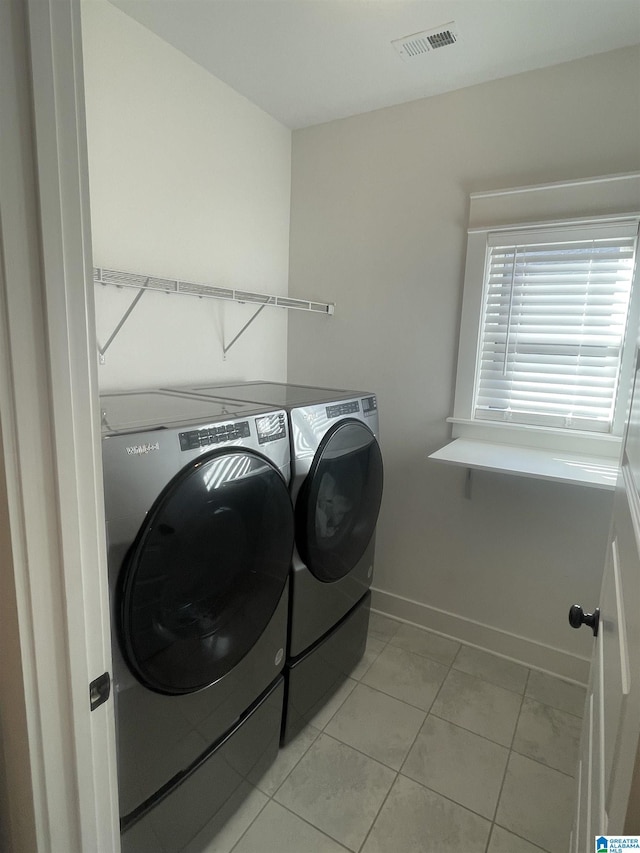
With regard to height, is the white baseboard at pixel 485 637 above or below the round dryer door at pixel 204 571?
below

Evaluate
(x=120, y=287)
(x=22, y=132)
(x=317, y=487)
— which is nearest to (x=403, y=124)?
(x=120, y=287)

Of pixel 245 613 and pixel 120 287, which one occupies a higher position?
pixel 120 287

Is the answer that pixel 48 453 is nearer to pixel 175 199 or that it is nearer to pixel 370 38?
pixel 175 199

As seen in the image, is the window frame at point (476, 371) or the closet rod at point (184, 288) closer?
the closet rod at point (184, 288)

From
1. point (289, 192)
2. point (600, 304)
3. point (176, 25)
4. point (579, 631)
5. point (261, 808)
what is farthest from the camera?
point (289, 192)

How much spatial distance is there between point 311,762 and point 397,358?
5.63ft

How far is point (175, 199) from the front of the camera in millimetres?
1814

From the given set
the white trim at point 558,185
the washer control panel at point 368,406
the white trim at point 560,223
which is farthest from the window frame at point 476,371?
the washer control panel at point 368,406

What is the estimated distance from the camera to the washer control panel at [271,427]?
127 cm

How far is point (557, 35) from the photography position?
5.29 feet

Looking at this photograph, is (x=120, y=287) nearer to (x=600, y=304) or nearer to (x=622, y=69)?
(x=600, y=304)

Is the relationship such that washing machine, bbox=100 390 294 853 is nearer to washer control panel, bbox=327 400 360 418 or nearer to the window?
washer control panel, bbox=327 400 360 418

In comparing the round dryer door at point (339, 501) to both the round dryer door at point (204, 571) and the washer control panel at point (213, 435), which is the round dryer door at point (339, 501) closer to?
Result: the round dryer door at point (204, 571)

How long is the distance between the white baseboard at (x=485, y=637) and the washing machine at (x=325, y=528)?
506mm
